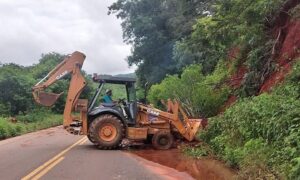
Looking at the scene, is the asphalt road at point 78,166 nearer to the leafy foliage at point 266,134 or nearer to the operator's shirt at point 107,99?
the leafy foliage at point 266,134

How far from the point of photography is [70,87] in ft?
57.8

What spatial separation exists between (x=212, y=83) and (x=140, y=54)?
2845 cm

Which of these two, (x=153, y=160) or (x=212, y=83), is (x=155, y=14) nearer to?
(x=212, y=83)

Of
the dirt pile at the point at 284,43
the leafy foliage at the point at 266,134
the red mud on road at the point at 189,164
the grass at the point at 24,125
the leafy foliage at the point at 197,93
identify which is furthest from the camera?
the grass at the point at 24,125

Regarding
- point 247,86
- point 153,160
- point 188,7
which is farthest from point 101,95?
point 188,7

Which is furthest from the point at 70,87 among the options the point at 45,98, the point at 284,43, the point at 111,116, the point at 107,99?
the point at 284,43

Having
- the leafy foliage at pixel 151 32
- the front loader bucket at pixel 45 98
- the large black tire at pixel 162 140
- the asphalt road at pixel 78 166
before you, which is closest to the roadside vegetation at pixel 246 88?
the large black tire at pixel 162 140

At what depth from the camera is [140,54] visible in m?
51.2

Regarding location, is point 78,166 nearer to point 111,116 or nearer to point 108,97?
point 111,116

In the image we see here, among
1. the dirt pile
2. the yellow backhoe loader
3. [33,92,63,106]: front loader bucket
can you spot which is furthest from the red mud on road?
the dirt pile

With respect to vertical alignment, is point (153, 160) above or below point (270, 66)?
below

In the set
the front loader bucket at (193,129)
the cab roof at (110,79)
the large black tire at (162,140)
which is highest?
the cab roof at (110,79)

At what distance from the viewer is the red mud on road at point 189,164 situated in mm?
11172

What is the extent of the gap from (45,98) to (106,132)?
2.76 meters
